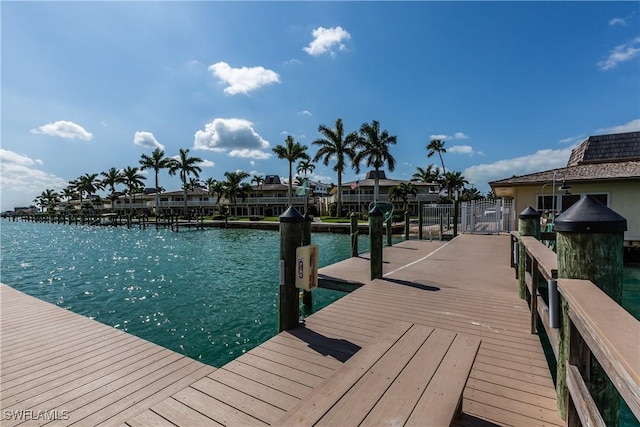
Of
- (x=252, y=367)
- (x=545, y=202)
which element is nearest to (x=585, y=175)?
(x=545, y=202)

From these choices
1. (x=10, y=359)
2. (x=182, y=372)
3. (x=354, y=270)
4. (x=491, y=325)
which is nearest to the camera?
(x=182, y=372)

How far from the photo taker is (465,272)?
834 centimetres

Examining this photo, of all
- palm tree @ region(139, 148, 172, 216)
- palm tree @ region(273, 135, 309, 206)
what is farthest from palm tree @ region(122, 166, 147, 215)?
palm tree @ region(273, 135, 309, 206)

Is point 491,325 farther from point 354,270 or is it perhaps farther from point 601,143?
point 601,143

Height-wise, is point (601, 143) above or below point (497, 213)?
above

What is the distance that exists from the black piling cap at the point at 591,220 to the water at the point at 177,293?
18.7 ft

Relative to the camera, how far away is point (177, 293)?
10352mm

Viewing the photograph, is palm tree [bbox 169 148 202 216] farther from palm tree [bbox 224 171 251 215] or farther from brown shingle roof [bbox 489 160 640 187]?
brown shingle roof [bbox 489 160 640 187]

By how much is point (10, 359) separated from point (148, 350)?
183 centimetres

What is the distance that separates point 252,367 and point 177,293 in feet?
26.3

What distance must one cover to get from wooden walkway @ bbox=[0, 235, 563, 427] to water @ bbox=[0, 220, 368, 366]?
1.89 metres

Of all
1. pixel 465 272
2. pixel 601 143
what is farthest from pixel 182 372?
pixel 601 143

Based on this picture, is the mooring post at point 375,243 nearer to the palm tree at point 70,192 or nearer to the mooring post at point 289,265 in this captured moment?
the mooring post at point 289,265

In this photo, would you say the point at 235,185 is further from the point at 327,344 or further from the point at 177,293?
the point at 327,344
